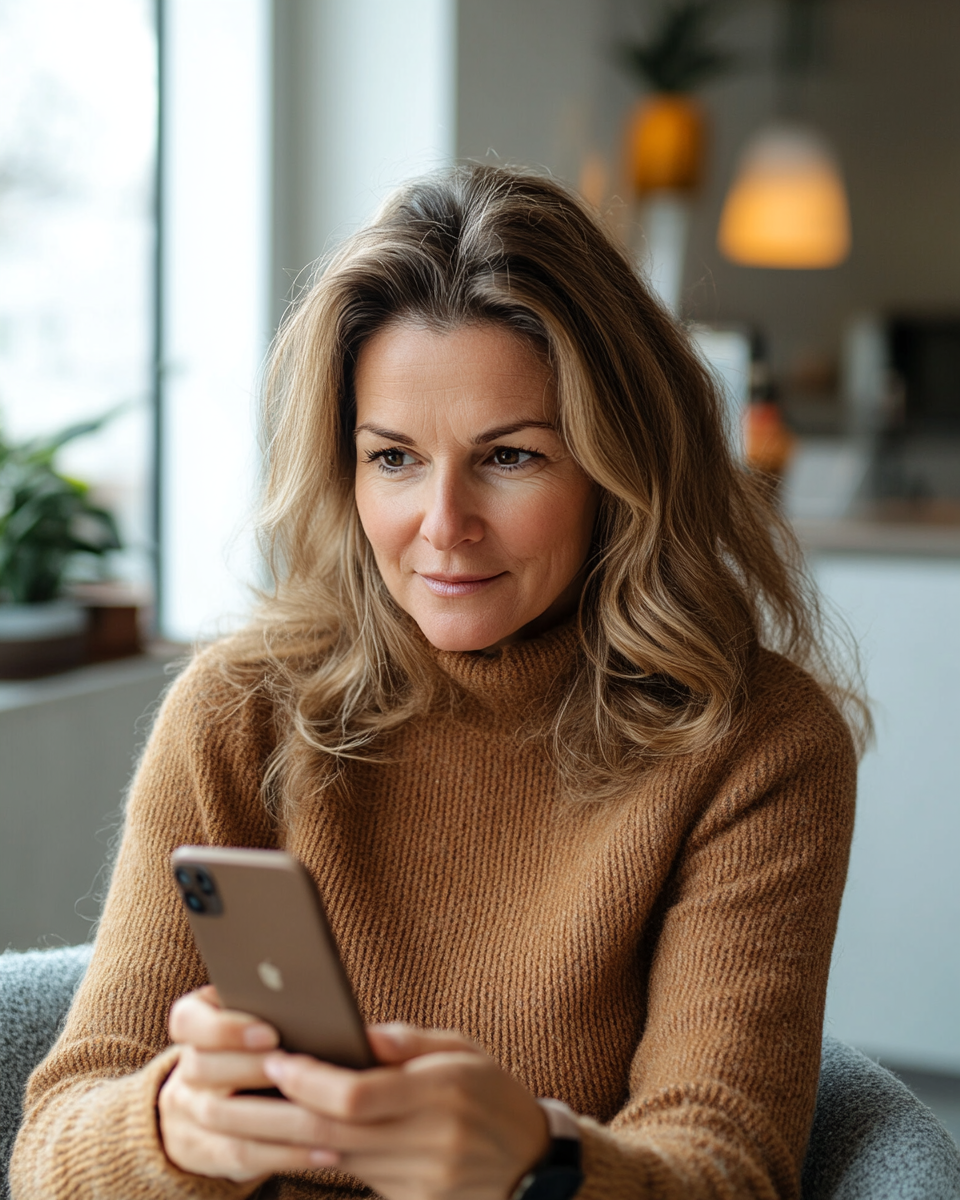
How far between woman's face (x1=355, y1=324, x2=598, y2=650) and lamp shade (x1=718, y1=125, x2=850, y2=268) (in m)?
3.69

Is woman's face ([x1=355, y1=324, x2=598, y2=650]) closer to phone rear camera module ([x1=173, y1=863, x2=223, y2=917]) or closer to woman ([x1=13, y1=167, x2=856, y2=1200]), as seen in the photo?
Result: woman ([x1=13, y1=167, x2=856, y2=1200])

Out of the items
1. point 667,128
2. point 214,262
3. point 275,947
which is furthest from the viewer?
point 667,128

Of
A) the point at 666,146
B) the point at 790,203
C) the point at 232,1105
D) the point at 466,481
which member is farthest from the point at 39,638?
the point at 790,203

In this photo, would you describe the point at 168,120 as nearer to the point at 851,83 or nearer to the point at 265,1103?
the point at 265,1103

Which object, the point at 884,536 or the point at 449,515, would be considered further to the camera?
the point at 884,536

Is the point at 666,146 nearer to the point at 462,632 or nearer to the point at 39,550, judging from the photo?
→ the point at 39,550

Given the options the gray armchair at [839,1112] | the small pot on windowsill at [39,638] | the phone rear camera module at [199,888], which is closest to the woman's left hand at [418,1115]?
the phone rear camera module at [199,888]

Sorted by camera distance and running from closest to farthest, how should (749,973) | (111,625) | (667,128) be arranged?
(749,973) < (111,625) < (667,128)

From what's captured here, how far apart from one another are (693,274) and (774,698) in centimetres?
418

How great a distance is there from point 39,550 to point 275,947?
1289mm

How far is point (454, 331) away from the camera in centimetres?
113

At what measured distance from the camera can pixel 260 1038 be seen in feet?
2.66

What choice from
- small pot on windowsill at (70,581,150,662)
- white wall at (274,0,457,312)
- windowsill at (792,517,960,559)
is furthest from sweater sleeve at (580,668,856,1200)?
white wall at (274,0,457,312)

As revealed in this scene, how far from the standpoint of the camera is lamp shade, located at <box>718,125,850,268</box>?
4555 millimetres
